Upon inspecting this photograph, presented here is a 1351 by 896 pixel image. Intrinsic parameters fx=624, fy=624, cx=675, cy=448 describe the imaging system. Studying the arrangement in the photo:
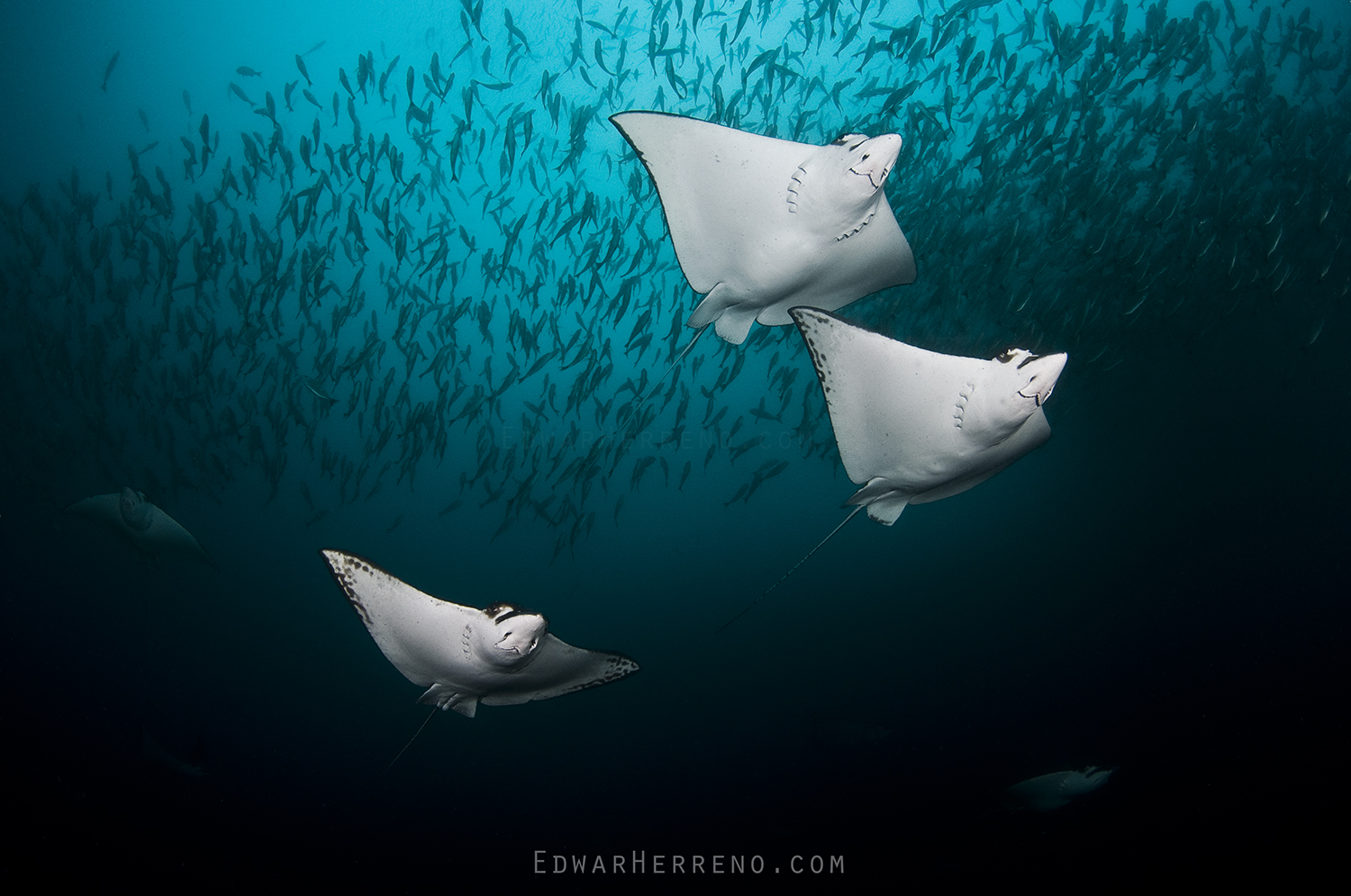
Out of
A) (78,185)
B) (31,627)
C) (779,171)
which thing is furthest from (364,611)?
(31,627)

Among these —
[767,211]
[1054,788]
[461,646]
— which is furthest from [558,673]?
[1054,788]

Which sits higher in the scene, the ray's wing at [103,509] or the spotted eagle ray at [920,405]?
the ray's wing at [103,509]

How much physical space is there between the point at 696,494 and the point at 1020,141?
9.74 metres

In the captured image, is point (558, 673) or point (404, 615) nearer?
point (404, 615)

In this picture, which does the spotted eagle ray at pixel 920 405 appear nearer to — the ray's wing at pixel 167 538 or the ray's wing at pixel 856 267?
the ray's wing at pixel 856 267

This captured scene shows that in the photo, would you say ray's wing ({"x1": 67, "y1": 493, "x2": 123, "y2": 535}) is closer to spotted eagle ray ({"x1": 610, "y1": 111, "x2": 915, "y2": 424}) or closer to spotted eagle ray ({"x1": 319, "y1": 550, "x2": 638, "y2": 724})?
spotted eagle ray ({"x1": 319, "y1": 550, "x2": 638, "y2": 724})

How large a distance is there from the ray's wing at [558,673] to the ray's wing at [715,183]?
1749 mm

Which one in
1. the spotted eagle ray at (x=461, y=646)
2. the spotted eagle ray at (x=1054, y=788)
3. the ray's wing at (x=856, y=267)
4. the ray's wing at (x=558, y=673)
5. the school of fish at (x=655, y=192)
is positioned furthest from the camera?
the spotted eagle ray at (x=1054, y=788)

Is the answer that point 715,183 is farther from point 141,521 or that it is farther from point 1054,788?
point 1054,788

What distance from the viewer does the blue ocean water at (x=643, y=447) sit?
4883mm

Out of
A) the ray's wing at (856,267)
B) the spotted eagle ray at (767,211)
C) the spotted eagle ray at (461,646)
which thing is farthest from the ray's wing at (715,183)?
the spotted eagle ray at (461,646)

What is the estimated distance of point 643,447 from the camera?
1062 centimetres

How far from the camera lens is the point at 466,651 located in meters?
2.53

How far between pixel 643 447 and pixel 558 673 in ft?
25.5
